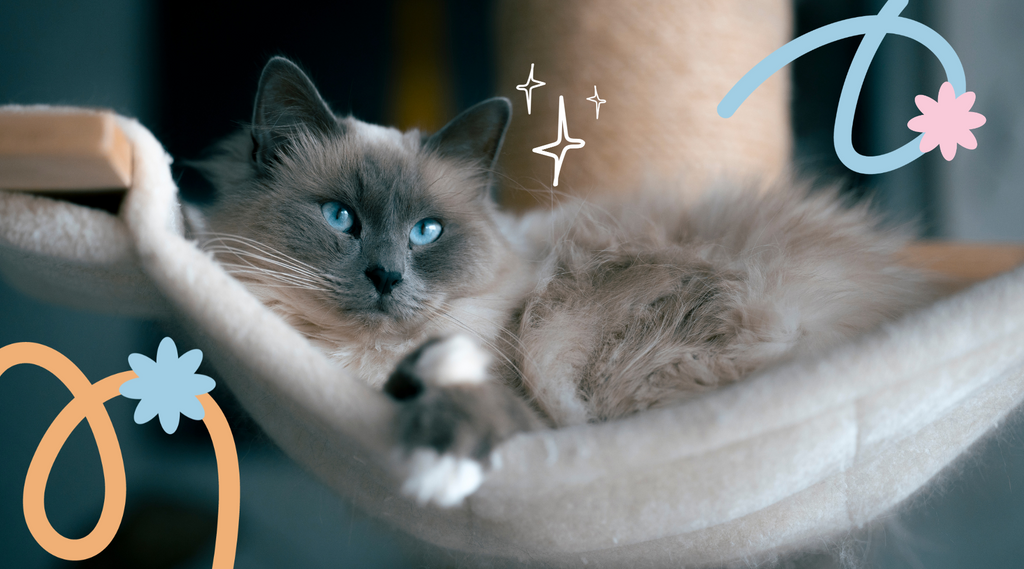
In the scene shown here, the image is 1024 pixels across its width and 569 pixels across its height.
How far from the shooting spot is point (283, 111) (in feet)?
3.33

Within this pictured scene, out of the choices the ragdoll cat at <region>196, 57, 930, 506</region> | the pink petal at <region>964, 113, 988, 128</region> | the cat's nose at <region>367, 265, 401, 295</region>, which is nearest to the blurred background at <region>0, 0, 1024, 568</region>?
the pink petal at <region>964, 113, 988, 128</region>

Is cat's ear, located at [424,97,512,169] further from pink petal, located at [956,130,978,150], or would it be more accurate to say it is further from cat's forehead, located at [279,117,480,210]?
pink petal, located at [956,130,978,150]

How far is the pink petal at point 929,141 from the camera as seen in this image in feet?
3.61

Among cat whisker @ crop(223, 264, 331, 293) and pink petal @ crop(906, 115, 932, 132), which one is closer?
cat whisker @ crop(223, 264, 331, 293)

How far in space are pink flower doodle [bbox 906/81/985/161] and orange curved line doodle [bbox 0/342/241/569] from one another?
1.36 meters

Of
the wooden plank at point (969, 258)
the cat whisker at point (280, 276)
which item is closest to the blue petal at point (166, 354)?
the cat whisker at point (280, 276)

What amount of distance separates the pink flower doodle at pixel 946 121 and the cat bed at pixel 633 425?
1.73 feet

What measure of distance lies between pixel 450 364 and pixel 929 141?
108cm

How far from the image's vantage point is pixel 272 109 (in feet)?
3.30

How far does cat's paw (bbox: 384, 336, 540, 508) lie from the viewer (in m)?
0.53

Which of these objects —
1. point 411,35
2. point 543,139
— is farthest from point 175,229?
point 411,35

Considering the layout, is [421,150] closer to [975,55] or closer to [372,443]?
[372,443]

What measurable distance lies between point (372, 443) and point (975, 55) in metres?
2.57

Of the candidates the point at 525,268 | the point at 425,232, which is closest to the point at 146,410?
the point at 425,232
